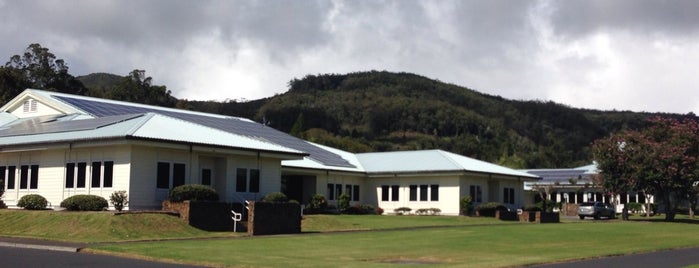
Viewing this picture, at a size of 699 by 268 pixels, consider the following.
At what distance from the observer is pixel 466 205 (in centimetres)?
5453

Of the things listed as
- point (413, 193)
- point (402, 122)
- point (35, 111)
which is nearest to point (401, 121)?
point (402, 122)

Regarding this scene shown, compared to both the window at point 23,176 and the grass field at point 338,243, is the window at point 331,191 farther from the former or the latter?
the window at point 23,176

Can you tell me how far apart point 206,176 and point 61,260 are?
62.0ft

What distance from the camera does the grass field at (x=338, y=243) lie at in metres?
22.0

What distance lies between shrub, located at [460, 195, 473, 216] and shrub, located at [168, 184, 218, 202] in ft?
77.2

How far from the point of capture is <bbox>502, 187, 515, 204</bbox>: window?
60719 mm

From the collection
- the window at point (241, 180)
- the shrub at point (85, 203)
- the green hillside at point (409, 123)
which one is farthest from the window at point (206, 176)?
the green hillside at point (409, 123)

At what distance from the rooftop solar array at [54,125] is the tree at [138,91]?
36297mm

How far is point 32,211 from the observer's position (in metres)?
33.2

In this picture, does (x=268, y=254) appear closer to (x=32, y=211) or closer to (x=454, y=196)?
(x=32, y=211)

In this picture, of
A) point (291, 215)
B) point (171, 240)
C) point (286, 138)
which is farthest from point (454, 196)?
point (171, 240)

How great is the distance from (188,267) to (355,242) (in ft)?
32.6

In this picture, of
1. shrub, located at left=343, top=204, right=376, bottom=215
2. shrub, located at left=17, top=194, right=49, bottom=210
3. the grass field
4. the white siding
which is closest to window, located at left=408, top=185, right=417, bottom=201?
shrub, located at left=343, top=204, right=376, bottom=215

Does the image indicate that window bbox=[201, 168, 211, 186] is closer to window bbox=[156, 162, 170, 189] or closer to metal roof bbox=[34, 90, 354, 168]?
window bbox=[156, 162, 170, 189]
